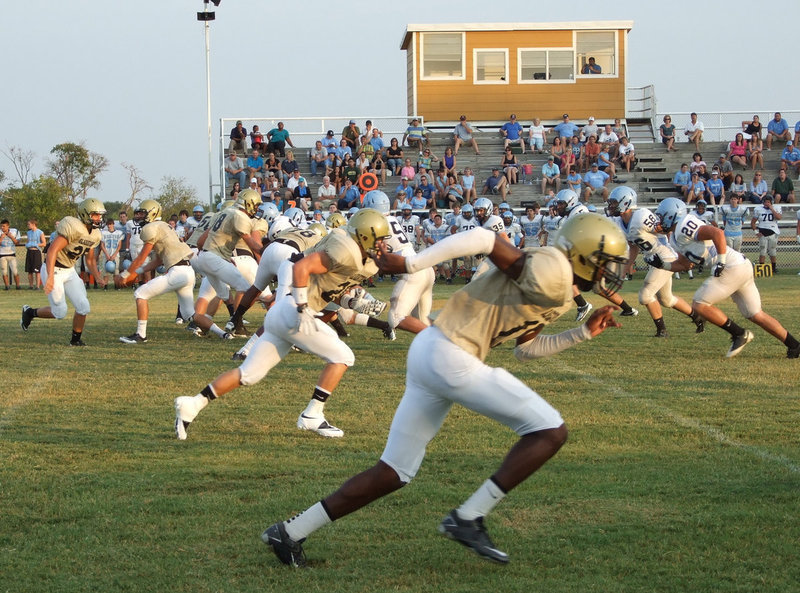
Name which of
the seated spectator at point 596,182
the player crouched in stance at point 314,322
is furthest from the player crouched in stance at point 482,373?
the seated spectator at point 596,182

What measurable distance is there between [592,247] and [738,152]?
2486cm

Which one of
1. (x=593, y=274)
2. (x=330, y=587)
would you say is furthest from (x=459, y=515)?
(x=593, y=274)

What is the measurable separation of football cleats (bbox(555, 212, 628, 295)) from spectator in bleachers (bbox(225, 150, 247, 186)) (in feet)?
73.9

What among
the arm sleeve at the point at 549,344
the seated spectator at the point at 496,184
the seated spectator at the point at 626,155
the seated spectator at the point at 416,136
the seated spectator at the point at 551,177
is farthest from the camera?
the seated spectator at the point at 416,136

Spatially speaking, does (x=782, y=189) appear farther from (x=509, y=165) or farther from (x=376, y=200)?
(x=376, y=200)

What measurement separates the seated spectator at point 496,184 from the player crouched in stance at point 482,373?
21.7m

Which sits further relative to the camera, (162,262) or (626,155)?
(626,155)

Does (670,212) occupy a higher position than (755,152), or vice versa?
(755,152)

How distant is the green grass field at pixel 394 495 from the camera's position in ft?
14.0

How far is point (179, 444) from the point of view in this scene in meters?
6.66

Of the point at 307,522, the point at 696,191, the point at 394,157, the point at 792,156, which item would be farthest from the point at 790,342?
the point at 792,156

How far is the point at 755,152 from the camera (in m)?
27.1

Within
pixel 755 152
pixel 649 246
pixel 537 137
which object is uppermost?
pixel 537 137

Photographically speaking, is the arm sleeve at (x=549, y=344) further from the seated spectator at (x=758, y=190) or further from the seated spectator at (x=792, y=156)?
the seated spectator at (x=792, y=156)
